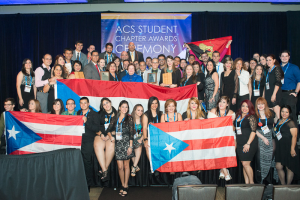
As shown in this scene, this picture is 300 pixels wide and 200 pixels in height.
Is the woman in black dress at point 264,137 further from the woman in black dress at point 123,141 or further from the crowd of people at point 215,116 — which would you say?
the woman in black dress at point 123,141

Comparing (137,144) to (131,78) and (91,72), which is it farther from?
(91,72)

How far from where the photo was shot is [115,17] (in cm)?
924

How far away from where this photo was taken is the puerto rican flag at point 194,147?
4.25m

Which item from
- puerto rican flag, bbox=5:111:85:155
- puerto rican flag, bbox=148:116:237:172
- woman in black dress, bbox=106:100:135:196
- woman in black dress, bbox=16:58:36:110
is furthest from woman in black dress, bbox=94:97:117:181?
woman in black dress, bbox=16:58:36:110

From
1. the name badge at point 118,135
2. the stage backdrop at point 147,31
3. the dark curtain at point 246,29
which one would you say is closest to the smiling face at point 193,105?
the name badge at point 118,135

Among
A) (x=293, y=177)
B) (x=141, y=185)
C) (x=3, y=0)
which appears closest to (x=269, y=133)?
(x=293, y=177)

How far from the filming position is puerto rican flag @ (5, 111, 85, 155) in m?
4.36

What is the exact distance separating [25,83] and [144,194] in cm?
379

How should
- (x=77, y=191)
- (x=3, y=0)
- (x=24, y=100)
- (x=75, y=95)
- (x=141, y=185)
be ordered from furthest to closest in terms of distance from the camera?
(x=3, y=0) → (x=24, y=100) → (x=75, y=95) → (x=141, y=185) → (x=77, y=191)

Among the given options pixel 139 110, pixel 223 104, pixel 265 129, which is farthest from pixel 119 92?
pixel 265 129

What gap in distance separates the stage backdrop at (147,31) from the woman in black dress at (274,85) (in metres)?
4.41

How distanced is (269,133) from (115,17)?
723 cm

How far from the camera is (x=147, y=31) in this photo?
30.4 ft

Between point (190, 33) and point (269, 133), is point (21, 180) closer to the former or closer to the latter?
point (269, 133)
